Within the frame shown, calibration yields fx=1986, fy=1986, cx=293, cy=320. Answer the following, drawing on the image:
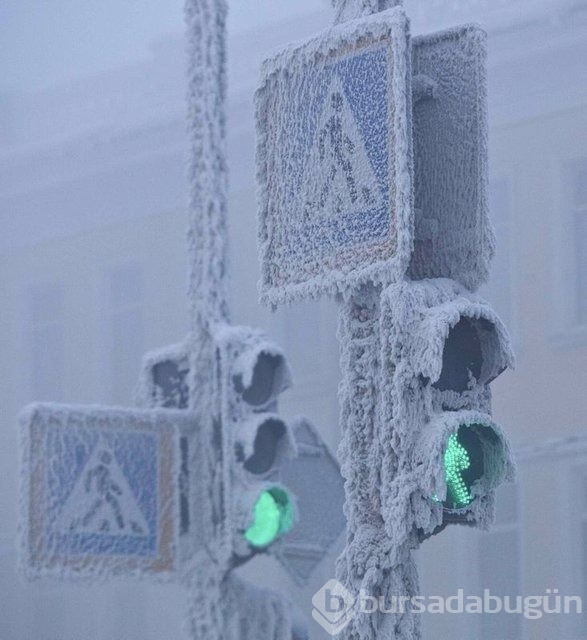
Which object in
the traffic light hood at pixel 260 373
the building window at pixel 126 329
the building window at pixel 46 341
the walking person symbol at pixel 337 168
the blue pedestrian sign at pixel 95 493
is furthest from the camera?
the building window at pixel 46 341

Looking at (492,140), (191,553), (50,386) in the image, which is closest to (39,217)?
(50,386)

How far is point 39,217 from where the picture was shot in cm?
1984

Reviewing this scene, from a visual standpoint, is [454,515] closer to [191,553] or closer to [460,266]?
[460,266]

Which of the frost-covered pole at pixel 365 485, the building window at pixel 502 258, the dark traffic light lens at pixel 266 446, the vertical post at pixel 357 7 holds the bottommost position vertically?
the frost-covered pole at pixel 365 485

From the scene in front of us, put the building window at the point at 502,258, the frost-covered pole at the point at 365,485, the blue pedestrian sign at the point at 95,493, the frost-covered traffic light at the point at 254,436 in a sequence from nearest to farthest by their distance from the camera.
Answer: the frost-covered pole at the point at 365,485 < the blue pedestrian sign at the point at 95,493 < the frost-covered traffic light at the point at 254,436 < the building window at the point at 502,258

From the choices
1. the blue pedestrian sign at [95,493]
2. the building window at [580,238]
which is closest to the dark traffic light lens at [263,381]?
the blue pedestrian sign at [95,493]

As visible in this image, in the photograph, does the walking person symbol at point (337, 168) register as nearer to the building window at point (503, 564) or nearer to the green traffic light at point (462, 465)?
the green traffic light at point (462, 465)

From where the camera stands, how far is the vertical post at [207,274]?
24.4ft

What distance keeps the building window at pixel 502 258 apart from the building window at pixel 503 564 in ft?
4.59

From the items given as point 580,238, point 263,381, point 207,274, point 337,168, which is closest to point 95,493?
point 263,381

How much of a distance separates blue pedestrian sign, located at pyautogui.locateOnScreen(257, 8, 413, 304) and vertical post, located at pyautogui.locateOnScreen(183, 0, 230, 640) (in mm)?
2310

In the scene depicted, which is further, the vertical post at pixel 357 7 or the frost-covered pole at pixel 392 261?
the vertical post at pixel 357 7

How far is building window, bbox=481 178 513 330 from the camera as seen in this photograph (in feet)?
48.8

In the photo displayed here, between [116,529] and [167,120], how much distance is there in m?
11.5
